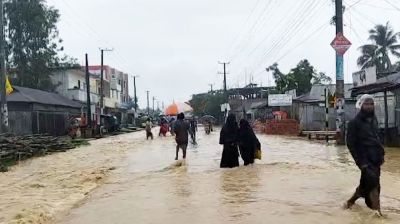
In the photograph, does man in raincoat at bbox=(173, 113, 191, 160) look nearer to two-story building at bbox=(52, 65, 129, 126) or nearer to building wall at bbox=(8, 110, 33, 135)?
building wall at bbox=(8, 110, 33, 135)

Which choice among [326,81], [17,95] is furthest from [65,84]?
[326,81]

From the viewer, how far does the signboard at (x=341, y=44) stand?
24.5m

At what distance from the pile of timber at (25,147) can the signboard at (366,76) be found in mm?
14551

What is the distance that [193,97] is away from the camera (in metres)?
114

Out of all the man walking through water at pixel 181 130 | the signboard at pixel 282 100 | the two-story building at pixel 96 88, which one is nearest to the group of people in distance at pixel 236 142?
the man walking through water at pixel 181 130

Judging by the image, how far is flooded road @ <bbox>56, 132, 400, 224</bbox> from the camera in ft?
29.4

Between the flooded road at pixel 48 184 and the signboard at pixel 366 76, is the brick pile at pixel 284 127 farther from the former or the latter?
the flooded road at pixel 48 184

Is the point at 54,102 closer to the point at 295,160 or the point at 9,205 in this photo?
the point at 295,160

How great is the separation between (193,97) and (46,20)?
59.8m

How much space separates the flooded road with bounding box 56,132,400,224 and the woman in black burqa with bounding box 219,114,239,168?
38 cm

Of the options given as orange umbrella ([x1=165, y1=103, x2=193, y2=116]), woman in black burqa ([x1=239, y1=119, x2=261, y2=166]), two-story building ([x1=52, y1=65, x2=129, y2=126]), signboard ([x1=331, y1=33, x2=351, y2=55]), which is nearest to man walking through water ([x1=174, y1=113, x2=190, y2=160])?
woman in black burqa ([x1=239, y1=119, x2=261, y2=166])

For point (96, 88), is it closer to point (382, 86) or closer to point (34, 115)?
point (34, 115)

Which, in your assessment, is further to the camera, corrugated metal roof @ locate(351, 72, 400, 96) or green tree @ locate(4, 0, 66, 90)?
green tree @ locate(4, 0, 66, 90)

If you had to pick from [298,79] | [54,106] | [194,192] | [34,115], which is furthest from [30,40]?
[194,192]
